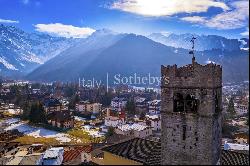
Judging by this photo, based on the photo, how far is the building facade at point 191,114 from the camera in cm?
2294

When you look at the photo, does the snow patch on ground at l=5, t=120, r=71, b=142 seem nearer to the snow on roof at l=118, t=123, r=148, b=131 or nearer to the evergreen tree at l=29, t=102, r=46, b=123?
the evergreen tree at l=29, t=102, r=46, b=123

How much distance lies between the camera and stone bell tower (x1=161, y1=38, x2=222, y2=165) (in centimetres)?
2294

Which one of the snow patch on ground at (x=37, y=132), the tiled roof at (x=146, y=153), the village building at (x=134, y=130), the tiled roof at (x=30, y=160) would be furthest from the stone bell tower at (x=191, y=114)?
the snow patch on ground at (x=37, y=132)

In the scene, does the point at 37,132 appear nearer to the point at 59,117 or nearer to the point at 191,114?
the point at 59,117

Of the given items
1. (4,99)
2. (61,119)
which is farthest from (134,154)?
Answer: (4,99)

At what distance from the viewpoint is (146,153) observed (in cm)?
2820

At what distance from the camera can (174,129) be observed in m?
23.8

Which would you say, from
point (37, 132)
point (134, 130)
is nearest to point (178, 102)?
point (134, 130)

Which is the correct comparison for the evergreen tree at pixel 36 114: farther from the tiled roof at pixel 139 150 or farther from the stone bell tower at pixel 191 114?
the stone bell tower at pixel 191 114

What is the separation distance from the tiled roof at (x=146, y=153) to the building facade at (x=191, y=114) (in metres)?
2.27

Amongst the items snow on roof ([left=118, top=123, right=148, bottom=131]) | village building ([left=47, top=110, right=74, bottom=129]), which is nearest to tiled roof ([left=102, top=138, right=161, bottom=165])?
snow on roof ([left=118, top=123, right=148, bottom=131])

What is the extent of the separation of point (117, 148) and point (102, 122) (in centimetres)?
6834

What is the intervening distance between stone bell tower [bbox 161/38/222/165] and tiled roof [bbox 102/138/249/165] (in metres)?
2.43

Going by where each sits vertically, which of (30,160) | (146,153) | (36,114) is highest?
(146,153)
